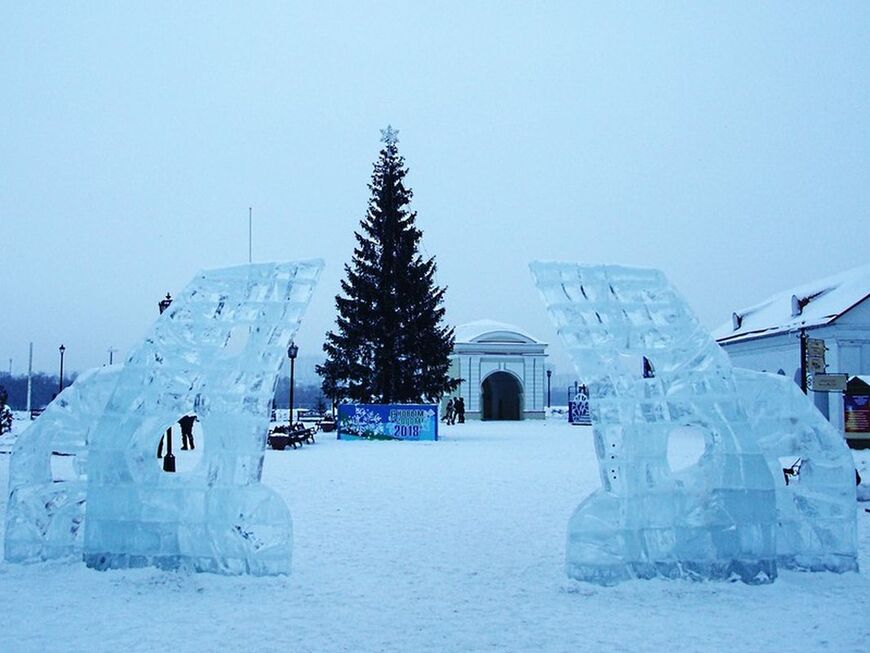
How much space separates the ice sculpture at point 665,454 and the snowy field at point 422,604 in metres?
0.30

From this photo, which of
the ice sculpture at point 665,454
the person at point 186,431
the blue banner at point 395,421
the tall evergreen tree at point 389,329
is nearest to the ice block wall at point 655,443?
the ice sculpture at point 665,454

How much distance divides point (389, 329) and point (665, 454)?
2547cm

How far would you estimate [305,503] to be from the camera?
41.5 ft

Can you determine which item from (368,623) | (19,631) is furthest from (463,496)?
(19,631)

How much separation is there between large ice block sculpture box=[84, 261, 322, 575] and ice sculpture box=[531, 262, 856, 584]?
2.95m

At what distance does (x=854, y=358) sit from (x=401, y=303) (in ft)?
56.7

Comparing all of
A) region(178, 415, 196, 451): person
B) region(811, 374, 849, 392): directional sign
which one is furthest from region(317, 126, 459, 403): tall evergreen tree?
region(811, 374, 849, 392): directional sign

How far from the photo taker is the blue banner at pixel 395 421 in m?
28.0

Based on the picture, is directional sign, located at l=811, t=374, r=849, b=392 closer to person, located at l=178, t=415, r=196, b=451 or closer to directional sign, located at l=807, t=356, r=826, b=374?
directional sign, located at l=807, t=356, r=826, b=374

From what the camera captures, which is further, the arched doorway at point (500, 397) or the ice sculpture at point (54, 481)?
the arched doorway at point (500, 397)

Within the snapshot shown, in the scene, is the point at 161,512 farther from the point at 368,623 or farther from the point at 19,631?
the point at 368,623

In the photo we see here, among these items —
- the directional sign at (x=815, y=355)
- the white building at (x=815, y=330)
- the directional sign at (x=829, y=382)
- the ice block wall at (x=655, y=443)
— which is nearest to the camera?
the ice block wall at (x=655, y=443)

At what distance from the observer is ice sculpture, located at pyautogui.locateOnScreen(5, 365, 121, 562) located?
837 centimetres

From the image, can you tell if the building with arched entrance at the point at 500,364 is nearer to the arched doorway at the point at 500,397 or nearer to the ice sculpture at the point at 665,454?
the arched doorway at the point at 500,397
